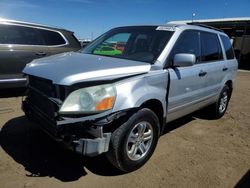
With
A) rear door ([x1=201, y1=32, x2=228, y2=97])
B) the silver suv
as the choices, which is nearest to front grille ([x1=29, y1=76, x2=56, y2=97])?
the silver suv

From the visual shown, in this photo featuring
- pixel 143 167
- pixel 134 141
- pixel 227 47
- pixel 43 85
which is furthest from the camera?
pixel 227 47

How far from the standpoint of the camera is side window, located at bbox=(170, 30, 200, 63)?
4246mm

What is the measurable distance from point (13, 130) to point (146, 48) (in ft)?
8.66

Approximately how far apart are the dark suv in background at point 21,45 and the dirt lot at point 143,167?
1.77 meters

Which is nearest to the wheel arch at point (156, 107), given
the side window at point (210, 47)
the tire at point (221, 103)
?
the side window at point (210, 47)

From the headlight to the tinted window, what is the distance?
4.50 meters

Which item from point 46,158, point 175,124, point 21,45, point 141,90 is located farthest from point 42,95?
point 21,45

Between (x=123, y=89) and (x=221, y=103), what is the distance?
3.63 m

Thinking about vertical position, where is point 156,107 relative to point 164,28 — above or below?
below

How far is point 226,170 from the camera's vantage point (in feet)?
12.7

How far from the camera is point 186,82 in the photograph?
4.41 meters

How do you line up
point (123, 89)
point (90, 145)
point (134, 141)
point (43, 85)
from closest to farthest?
point (90, 145) < point (123, 89) < point (43, 85) < point (134, 141)

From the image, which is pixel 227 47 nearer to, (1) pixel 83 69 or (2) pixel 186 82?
(2) pixel 186 82

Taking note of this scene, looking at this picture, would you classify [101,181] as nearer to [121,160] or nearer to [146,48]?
[121,160]
